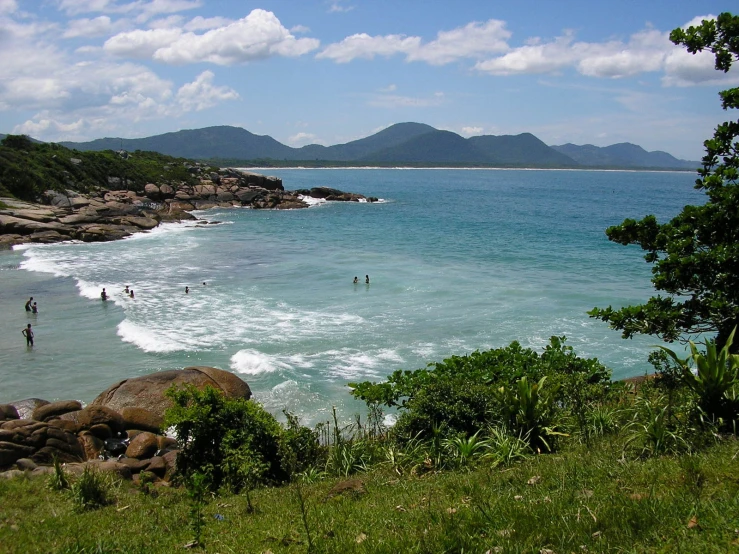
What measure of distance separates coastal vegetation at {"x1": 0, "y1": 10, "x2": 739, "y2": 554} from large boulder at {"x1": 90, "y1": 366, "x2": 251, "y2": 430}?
587cm

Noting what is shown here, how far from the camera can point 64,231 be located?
169ft

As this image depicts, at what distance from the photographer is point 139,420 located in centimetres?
1568

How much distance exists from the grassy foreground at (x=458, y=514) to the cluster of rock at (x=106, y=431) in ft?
10.4

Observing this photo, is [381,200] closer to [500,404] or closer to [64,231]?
[64,231]

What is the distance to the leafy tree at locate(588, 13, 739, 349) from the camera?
30.3 ft

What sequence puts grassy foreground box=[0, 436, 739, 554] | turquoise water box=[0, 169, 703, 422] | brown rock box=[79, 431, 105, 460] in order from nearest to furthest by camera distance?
grassy foreground box=[0, 436, 739, 554]
brown rock box=[79, 431, 105, 460]
turquoise water box=[0, 169, 703, 422]

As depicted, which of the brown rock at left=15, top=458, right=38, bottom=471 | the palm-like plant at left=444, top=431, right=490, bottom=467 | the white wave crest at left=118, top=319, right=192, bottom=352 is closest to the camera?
the palm-like plant at left=444, top=431, right=490, bottom=467

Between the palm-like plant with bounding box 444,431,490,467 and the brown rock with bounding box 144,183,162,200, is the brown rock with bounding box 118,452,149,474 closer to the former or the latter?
the palm-like plant with bounding box 444,431,490,467

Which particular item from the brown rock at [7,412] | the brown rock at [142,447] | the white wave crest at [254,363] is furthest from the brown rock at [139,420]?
the white wave crest at [254,363]

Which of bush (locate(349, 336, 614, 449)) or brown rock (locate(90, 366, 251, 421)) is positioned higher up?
bush (locate(349, 336, 614, 449))

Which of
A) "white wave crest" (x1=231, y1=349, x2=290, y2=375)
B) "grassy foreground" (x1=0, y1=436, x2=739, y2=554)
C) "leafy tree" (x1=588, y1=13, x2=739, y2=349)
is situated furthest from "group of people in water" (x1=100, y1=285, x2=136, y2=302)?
"leafy tree" (x1=588, y1=13, x2=739, y2=349)

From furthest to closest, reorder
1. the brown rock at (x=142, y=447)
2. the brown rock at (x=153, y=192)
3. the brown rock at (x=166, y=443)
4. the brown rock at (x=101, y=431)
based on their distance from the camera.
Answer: the brown rock at (x=153, y=192)
the brown rock at (x=101, y=431)
the brown rock at (x=166, y=443)
the brown rock at (x=142, y=447)

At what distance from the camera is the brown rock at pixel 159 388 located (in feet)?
54.0

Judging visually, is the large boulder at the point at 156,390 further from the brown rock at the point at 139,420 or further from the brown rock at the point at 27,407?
the brown rock at the point at 27,407
